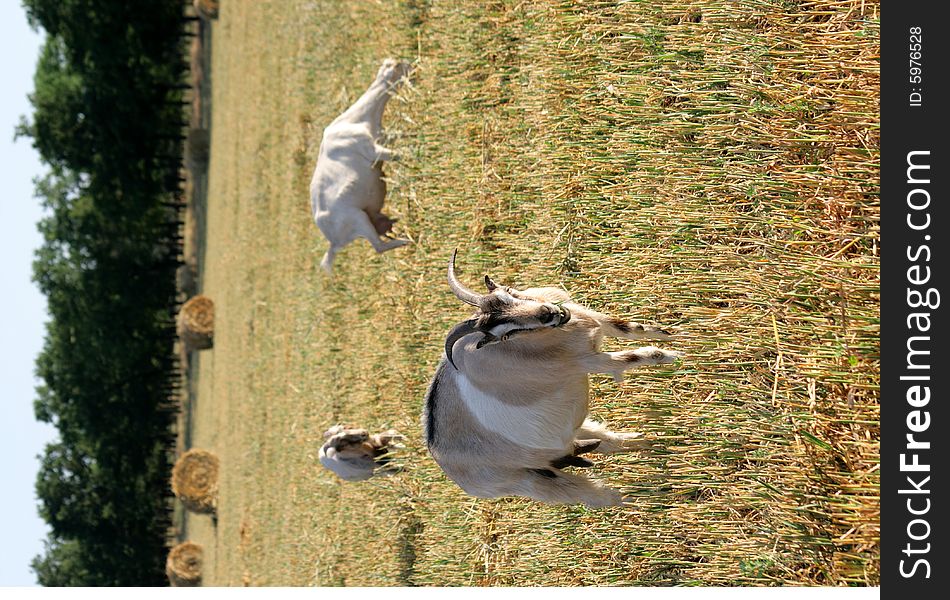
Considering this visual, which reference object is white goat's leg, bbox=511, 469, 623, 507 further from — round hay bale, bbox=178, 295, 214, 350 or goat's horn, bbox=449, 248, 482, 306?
round hay bale, bbox=178, 295, 214, 350

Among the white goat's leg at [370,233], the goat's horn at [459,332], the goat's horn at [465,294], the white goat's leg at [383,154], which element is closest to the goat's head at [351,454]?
the white goat's leg at [370,233]

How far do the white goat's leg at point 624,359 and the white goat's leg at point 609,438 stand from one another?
1.73 feet

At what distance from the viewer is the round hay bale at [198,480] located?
15.7m

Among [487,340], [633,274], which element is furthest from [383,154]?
[487,340]

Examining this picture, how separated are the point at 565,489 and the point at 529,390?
2.58ft

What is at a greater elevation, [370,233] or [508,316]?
[370,233]

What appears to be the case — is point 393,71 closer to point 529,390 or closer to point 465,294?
point 465,294

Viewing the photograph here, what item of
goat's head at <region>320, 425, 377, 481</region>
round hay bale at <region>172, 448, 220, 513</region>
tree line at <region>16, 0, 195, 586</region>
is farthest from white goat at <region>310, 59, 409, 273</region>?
tree line at <region>16, 0, 195, 586</region>

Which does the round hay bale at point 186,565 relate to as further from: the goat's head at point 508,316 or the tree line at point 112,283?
the goat's head at point 508,316

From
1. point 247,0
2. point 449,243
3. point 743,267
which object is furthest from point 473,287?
point 247,0

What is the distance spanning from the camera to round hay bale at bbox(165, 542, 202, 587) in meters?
15.9

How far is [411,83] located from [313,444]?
4.58 meters

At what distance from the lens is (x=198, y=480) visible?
15.7 m
